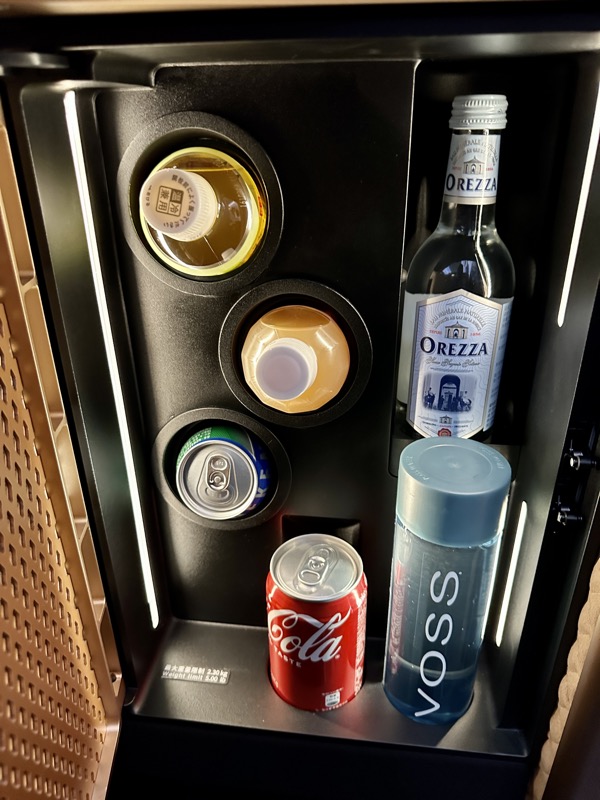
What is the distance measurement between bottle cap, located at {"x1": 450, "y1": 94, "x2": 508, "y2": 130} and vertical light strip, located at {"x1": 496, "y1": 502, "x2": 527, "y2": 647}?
14.9 inches

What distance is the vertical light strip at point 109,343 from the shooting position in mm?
556

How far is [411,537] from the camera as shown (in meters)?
0.64

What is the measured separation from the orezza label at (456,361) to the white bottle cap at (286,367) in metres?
0.12

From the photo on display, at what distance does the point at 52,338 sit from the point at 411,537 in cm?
39

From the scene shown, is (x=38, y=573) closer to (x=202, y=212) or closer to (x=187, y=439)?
(x=187, y=439)

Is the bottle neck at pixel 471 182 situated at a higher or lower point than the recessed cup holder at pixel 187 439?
higher

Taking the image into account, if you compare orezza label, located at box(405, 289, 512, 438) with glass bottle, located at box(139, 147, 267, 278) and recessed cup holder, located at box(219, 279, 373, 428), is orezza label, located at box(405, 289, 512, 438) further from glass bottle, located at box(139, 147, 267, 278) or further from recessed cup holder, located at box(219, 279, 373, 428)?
glass bottle, located at box(139, 147, 267, 278)

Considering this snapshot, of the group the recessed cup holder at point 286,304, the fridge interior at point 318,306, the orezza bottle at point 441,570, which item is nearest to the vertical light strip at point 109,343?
the fridge interior at point 318,306

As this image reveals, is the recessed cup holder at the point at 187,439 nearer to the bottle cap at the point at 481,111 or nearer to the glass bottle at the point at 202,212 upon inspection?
the glass bottle at the point at 202,212

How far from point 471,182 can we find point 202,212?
25 centimetres

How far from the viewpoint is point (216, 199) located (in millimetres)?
558

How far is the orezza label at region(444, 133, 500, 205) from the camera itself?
572 mm

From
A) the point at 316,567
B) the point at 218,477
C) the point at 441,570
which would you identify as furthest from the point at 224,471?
the point at 441,570

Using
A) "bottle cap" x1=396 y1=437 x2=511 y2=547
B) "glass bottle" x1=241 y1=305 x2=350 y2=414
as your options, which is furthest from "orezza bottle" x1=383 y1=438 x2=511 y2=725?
"glass bottle" x1=241 y1=305 x2=350 y2=414
